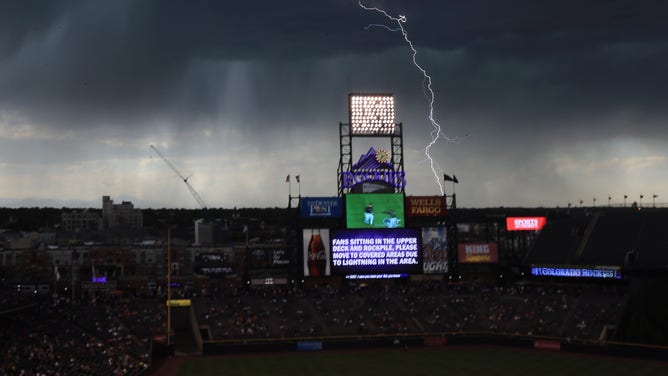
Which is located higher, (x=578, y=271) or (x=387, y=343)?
(x=578, y=271)

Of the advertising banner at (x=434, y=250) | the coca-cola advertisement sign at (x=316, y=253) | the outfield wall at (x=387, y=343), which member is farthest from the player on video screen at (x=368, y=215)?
the outfield wall at (x=387, y=343)

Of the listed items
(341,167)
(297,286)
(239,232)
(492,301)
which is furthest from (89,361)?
(239,232)

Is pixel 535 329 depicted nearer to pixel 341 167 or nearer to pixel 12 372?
pixel 341 167

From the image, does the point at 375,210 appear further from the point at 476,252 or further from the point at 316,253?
the point at 476,252

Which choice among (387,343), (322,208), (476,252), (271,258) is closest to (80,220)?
(271,258)

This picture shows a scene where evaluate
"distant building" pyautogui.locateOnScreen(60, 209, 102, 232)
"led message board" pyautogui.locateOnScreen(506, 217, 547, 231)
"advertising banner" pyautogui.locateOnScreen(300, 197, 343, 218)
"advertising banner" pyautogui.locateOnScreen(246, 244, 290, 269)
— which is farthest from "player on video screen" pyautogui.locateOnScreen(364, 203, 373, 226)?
"distant building" pyautogui.locateOnScreen(60, 209, 102, 232)

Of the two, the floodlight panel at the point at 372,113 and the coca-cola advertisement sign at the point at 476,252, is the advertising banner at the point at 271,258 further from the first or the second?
the coca-cola advertisement sign at the point at 476,252
